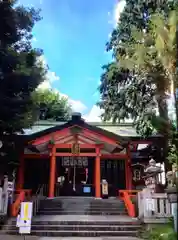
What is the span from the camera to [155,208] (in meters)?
10.1

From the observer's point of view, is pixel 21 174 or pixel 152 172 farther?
pixel 21 174

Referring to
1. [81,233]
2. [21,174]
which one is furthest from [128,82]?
[81,233]

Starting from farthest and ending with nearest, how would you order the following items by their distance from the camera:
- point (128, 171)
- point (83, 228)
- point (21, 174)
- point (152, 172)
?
point (128, 171) < point (21, 174) < point (152, 172) < point (83, 228)

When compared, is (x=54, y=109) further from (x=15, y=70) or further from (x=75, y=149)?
(x=15, y=70)

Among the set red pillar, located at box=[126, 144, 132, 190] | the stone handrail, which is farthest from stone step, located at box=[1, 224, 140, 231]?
red pillar, located at box=[126, 144, 132, 190]

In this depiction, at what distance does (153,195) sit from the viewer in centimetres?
1032

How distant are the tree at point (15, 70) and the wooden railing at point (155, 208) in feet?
17.9

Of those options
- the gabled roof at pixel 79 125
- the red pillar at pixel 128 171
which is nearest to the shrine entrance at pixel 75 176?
the red pillar at pixel 128 171

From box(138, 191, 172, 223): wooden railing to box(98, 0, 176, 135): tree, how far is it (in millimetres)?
4734

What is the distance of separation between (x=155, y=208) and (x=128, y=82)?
774cm

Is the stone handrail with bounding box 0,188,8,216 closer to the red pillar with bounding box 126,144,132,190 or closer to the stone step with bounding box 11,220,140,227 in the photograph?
the stone step with bounding box 11,220,140,227

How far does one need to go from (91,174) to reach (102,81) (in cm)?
600

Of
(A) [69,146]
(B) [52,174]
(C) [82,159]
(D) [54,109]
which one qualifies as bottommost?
(B) [52,174]

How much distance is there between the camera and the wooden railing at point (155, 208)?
9891 millimetres
